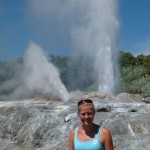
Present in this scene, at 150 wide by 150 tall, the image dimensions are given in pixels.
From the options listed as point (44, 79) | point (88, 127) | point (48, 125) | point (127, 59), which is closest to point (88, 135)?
point (88, 127)

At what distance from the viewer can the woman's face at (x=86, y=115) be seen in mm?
2684

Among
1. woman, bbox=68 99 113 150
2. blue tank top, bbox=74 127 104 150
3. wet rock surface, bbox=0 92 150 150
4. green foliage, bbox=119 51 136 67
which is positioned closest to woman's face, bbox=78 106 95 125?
woman, bbox=68 99 113 150

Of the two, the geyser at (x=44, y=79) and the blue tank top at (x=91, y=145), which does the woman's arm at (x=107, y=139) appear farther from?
the geyser at (x=44, y=79)

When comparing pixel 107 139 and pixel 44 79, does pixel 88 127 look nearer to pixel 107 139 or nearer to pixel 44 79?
pixel 107 139

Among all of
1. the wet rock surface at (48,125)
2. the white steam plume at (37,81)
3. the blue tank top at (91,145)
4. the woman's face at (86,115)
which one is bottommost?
the blue tank top at (91,145)

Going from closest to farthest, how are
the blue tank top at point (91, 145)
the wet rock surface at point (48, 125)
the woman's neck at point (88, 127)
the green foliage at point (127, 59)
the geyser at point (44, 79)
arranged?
the blue tank top at point (91, 145) → the woman's neck at point (88, 127) → the wet rock surface at point (48, 125) → the geyser at point (44, 79) → the green foliage at point (127, 59)

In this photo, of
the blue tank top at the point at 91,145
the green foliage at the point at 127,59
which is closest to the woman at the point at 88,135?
the blue tank top at the point at 91,145

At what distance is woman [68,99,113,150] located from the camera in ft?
8.42

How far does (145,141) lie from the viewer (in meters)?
6.64

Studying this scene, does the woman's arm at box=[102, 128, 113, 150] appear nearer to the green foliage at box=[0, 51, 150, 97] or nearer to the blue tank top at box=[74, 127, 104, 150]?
the blue tank top at box=[74, 127, 104, 150]

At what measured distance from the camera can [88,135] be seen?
2609mm

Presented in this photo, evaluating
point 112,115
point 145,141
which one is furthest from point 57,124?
point 145,141

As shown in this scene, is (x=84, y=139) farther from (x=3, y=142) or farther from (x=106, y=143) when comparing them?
(x=3, y=142)

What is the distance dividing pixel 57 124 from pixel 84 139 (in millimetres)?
8188
